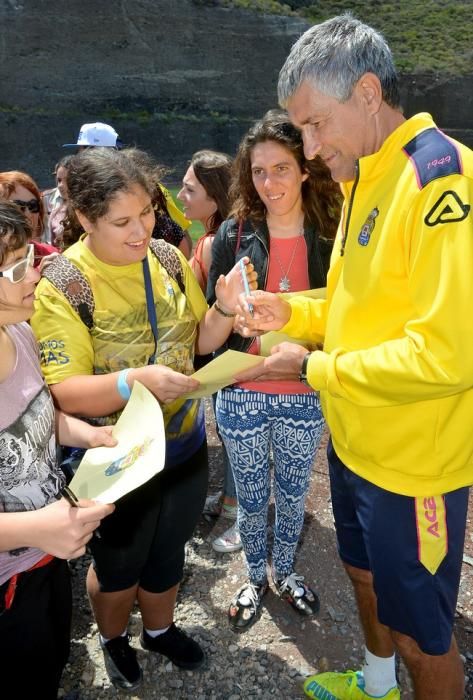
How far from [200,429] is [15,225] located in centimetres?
95

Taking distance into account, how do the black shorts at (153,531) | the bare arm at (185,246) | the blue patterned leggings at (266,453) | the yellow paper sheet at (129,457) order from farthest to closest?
the bare arm at (185,246), the blue patterned leggings at (266,453), the black shorts at (153,531), the yellow paper sheet at (129,457)

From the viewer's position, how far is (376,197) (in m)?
1.38

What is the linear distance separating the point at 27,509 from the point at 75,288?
63 cm

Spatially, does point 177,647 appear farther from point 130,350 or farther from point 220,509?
point 130,350

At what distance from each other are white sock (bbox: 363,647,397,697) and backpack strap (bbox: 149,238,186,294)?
1386 mm

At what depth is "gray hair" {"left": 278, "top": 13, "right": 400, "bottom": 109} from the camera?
4.39 feet

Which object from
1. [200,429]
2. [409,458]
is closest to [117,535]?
[200,429]

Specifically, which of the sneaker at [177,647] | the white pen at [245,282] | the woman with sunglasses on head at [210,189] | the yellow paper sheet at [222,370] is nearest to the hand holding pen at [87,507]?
the yellow paper sheet at [222,370]

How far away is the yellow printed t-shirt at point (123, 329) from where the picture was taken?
1.59 meters

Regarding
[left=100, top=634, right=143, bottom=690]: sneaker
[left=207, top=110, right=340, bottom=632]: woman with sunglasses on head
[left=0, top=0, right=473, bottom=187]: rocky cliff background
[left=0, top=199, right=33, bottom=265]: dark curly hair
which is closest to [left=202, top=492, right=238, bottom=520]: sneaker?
[left=207, top=110, right=340, bottom=632]: woman with sunglasses on head

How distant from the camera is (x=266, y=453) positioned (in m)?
2.20

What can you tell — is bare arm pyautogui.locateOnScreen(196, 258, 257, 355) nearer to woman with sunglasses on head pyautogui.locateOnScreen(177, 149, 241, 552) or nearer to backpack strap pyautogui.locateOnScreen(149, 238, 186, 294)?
backpack strap pyautogui.locateOnScreen(149, 238, 186, 294)

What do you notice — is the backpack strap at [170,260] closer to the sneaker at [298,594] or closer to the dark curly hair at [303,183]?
the dark curly hair at [303,183]

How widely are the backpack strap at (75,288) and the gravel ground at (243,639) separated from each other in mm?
1339
